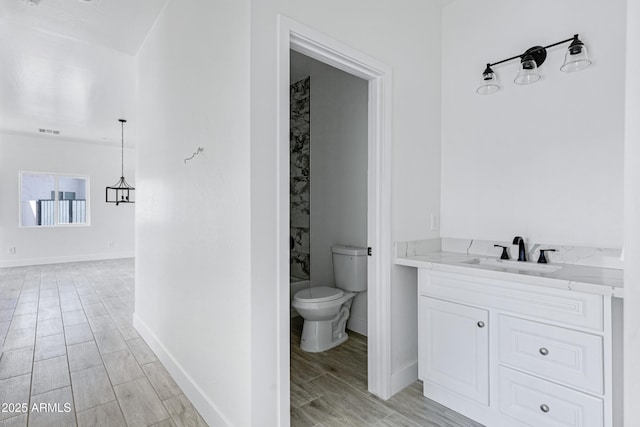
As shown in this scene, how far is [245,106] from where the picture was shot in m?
1.47

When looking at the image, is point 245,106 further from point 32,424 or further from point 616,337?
point 32,424

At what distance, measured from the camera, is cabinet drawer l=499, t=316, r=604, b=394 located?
142cm

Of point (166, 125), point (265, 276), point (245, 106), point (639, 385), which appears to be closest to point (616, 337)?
point (639, 385)

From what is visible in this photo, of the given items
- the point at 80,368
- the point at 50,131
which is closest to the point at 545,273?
the point at 80,368

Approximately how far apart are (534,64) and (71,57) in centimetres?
388

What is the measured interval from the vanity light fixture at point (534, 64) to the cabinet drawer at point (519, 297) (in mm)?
1244

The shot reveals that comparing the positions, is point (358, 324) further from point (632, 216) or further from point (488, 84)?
point (632, 216)

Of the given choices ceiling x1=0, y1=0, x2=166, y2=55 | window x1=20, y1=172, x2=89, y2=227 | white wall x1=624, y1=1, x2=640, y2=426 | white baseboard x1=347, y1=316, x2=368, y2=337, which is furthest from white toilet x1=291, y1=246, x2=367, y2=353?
window x1=20, y1=172, x2=89, y2=227

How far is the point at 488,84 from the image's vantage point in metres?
2.19

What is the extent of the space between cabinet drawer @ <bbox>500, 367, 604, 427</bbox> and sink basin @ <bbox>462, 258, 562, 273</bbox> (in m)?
0.55

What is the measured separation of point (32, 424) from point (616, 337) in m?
2.96

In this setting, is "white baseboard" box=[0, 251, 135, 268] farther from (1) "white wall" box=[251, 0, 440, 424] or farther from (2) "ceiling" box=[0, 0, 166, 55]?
(1) "white wall" box=[251, 0, 440, 424]

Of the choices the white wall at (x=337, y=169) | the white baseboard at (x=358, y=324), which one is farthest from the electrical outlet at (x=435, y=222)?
the white baseboard at (x=358, y=324)

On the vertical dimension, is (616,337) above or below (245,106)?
below
